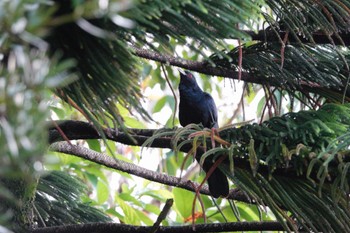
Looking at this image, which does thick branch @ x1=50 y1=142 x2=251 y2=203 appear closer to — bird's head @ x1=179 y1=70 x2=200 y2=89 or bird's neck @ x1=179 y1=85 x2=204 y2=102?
bird's neck @ x1=179 y1=85 x2=204 y2=102

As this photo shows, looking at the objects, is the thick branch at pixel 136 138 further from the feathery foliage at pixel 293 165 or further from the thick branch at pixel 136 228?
the thick branch at pixel 136 228

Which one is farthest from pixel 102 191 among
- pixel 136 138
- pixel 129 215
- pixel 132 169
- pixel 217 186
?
pixel 136 138

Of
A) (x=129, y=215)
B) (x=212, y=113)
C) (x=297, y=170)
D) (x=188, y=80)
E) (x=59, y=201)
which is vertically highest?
(x=188, y=80)

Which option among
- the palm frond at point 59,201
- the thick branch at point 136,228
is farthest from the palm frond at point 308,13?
the palm frond at point 59,201

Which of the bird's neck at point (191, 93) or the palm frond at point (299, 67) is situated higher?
the bird's neck at point (191, 93)

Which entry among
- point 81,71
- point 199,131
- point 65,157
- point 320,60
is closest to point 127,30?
point 81,71

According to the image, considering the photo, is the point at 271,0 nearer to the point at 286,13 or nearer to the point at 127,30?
the point at 286,13

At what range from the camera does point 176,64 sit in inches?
66.7

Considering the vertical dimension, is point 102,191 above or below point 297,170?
below

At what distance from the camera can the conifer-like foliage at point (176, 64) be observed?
0.52 meters

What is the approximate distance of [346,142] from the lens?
1125 mm

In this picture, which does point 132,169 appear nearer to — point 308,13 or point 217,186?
point 217,186

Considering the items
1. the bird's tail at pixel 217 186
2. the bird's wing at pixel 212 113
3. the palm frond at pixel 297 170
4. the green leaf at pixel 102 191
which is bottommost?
the green leaf at pixel 102 191

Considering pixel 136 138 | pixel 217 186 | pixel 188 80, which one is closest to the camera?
pixel 136 138
